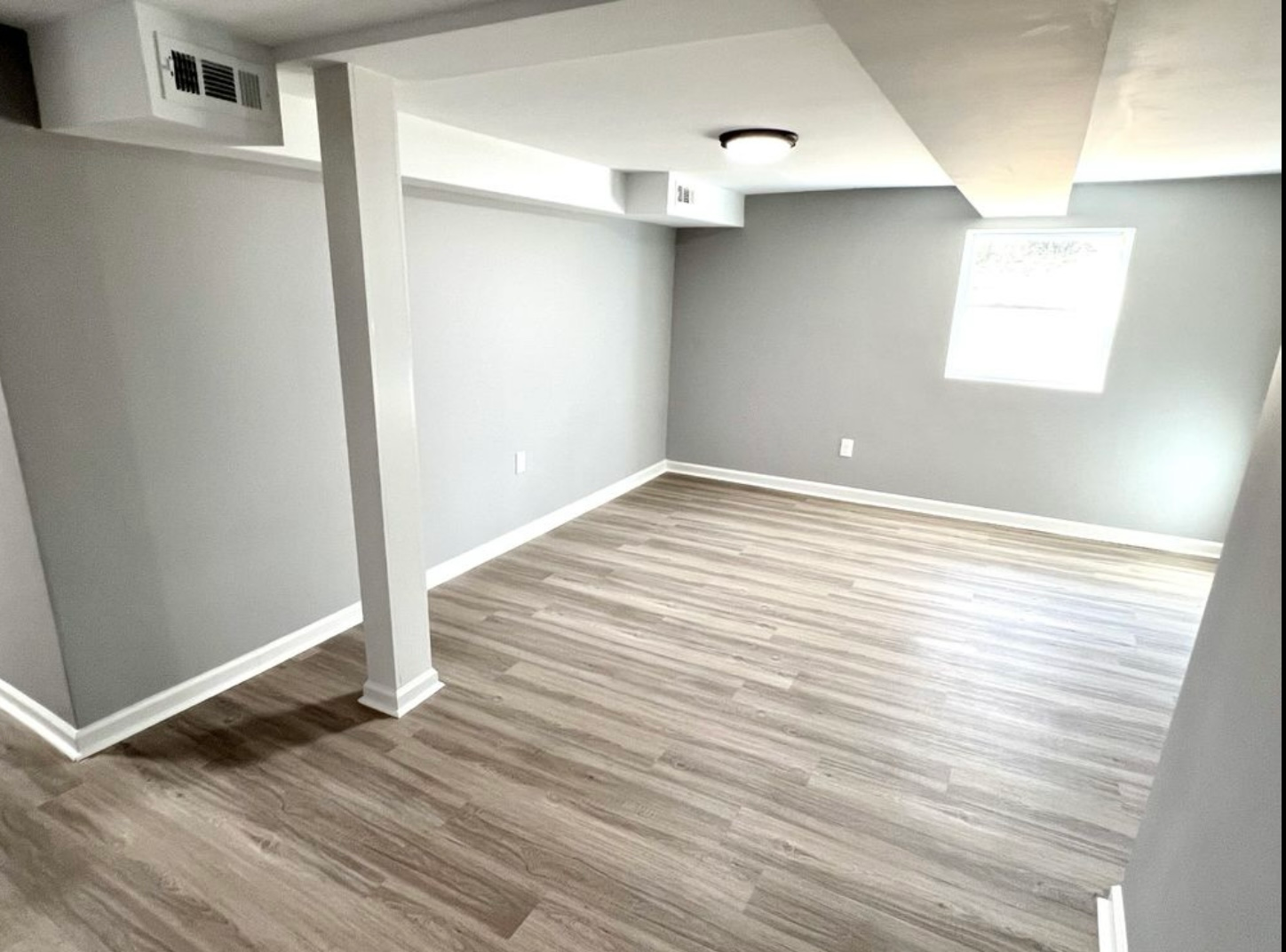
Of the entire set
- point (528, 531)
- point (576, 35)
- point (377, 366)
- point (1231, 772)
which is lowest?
point (528, 531)

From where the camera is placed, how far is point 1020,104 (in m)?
1.81

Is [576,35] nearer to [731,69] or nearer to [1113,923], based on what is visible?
[731,69]

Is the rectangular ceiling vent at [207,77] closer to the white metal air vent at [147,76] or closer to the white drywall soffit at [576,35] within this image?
the white metal air vent at [147,76]

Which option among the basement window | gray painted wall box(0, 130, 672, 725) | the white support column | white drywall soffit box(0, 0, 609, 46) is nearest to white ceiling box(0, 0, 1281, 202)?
white drywall soffit box(0, 0, 609, 46)

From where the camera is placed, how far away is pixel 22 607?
2.22 m

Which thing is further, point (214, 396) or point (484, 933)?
point (214, 396)

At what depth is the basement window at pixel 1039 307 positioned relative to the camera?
4.36 m

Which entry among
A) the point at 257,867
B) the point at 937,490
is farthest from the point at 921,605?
the point at 257,867

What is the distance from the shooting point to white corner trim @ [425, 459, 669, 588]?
3.66 meters

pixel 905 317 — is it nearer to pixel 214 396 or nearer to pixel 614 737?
pixel 614 737

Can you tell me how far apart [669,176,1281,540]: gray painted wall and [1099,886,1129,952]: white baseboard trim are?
338 centimetres

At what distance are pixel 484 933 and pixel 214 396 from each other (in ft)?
6.46

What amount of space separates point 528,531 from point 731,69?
2886mm

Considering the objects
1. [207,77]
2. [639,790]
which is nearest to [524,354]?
[207,77]
